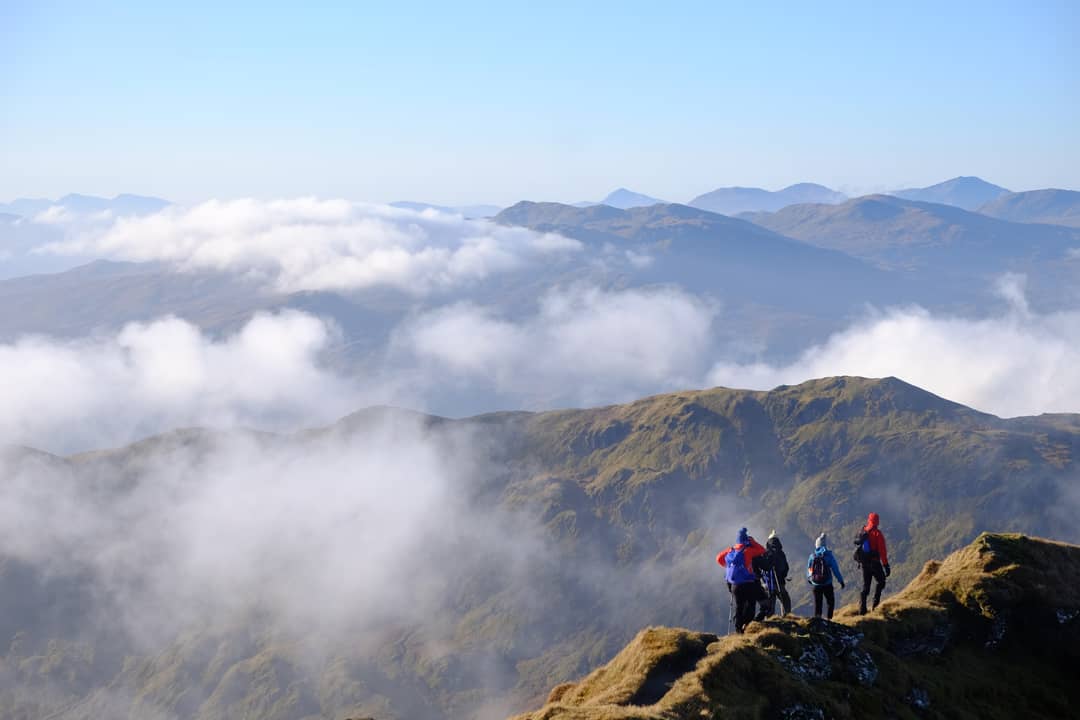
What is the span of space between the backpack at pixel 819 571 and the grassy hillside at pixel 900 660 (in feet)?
7.53

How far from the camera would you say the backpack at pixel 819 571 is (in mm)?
42875

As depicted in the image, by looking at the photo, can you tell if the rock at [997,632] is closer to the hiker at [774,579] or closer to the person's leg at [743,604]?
the hiker at [774,579]

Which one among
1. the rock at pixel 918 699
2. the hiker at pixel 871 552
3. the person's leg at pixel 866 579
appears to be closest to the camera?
the rock at pixel 918 699

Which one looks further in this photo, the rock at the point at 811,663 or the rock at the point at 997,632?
the rock at the point at 997,632

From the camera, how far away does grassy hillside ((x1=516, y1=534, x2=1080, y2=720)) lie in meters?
32.8

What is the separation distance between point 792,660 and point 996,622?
16.1 meters

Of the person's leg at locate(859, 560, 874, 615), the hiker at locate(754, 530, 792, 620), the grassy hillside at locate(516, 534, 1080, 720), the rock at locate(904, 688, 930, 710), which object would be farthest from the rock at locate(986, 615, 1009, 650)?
the hiker at locate(754, 530, 792, 620)

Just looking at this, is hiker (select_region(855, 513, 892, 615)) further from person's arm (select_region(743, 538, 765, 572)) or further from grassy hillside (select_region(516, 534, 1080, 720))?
→ person's arm (select_region(743, 538, 765, 572))


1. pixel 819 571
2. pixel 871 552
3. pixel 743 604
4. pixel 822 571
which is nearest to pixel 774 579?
pixel 819 571

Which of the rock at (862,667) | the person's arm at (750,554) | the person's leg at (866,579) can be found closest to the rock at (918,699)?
the rock at (862,667)

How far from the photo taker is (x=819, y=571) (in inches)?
1693

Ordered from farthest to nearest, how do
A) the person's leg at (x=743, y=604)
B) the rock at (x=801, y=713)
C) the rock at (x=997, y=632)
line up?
the rock at (x=997, y=632) → the person's leg at (x=743, y=604) → the rock at (x=801, y=713)

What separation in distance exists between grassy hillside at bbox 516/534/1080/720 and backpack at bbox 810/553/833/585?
2.30m

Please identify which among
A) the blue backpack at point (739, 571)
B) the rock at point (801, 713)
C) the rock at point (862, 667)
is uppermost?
the blue backpack at point (739, 571)
